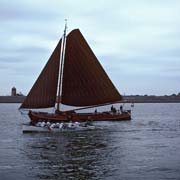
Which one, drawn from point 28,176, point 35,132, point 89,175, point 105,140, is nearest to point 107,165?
point 89,175

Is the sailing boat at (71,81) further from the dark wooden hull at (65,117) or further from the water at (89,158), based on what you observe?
the water at (89,158)

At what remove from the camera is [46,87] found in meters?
54.5

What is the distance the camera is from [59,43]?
5597 centimetres

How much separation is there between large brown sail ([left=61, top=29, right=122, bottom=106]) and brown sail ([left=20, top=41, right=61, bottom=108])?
1.23 m

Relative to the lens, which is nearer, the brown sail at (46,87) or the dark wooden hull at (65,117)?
the dark wooden hull at (65,117)

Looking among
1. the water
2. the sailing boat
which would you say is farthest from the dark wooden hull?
the water

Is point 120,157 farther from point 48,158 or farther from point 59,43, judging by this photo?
point 59,43

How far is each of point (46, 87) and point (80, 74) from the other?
453 cm

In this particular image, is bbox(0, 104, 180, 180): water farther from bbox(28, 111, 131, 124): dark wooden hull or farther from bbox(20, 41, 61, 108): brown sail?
bbox(20, 41, 61, 108): brown sail

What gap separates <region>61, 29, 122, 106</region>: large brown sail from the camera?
5603 cm

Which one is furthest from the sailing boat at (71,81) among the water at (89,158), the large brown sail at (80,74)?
the water at (89,158)

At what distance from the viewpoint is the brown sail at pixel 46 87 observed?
53.9 meters

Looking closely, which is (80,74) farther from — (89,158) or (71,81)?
(89,158)

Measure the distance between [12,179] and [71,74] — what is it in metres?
34.8
